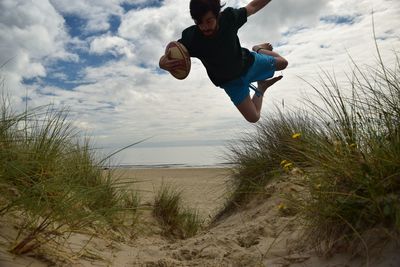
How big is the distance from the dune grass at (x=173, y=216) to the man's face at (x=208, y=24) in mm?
2573

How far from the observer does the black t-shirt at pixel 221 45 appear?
14.4 ft

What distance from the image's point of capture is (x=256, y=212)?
4105mm

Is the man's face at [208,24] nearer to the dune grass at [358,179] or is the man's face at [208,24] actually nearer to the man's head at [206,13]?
the man's head at [206,13]

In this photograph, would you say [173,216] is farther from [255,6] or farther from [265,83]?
[255,6]

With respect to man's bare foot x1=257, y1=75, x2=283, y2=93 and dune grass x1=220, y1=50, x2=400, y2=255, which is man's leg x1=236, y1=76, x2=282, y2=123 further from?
dune grass x1=220, y1=50, x2=400, y2=255

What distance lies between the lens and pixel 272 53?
210 inches

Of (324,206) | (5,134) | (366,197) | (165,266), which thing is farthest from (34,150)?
(366,197)

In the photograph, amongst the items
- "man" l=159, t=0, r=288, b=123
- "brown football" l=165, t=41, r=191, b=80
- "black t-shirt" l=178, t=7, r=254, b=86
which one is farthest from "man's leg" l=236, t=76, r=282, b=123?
"brown football" l=165, t=41, r=191, b=80

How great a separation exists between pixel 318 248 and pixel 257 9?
3.08m

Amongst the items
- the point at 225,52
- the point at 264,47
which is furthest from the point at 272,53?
the point at 225,52

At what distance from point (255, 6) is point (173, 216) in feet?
10.3

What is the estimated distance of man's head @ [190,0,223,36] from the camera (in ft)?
13.7

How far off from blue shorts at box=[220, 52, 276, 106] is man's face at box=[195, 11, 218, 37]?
0.72 meters

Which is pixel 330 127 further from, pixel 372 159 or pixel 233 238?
pixel 233 238
